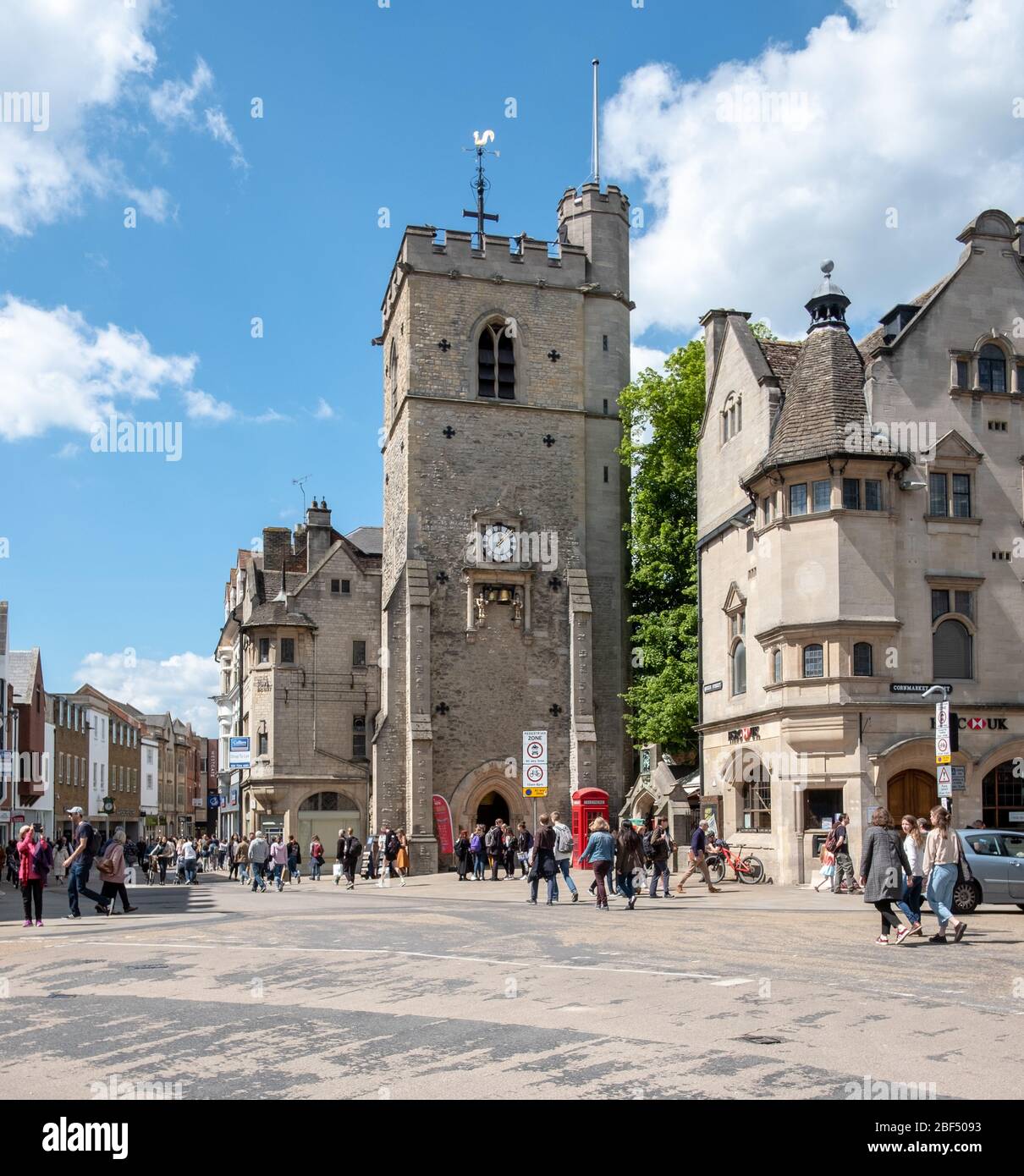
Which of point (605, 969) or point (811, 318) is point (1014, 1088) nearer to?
point (605, 969)

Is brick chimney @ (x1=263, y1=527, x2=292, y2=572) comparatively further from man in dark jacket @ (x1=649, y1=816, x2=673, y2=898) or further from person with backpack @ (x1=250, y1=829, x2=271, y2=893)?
man in dark jacket @ (x1=649, y1=816, x2=673, y2=898)

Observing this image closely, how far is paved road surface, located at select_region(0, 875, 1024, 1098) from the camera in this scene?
8.28 m

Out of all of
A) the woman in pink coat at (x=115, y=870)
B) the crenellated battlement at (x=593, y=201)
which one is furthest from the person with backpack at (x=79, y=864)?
the crenellated battlement at (x=593, y=201)

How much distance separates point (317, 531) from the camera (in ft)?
196

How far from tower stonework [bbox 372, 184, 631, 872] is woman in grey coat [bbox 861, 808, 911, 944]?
27.5 metres

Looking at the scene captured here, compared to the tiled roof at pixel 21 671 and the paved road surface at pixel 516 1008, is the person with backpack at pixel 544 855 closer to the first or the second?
the paved road surface at pixel 516 1008

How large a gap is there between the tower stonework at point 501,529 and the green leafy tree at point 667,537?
218cm

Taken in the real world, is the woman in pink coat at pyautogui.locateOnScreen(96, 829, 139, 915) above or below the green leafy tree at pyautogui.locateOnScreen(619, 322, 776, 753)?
below

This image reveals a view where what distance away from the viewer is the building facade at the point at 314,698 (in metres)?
51.9

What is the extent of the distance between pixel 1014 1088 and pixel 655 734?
33640 millimetres

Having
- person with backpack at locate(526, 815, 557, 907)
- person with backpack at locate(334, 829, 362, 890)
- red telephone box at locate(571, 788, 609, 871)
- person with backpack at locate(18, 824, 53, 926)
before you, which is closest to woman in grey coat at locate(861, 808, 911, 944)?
person with backpack at locate(526, 815, 557, 907)

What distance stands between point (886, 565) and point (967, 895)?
10.6 meters

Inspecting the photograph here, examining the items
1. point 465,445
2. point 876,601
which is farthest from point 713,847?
point 465,445

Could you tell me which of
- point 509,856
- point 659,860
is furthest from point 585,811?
point 659,860
